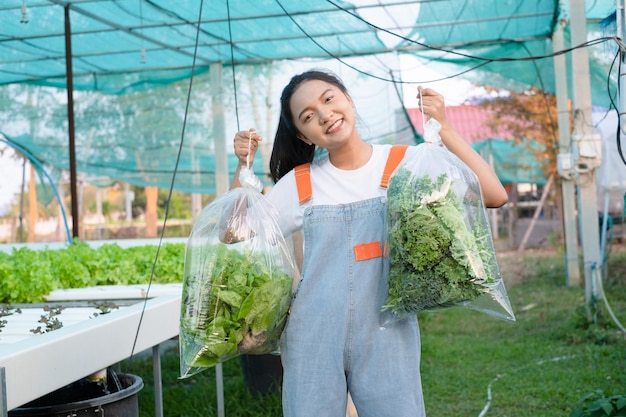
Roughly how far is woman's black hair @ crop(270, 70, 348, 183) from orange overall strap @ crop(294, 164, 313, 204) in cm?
7

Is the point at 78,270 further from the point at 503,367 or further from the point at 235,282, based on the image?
the point at 503,367

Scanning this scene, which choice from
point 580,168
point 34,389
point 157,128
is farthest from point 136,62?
point 34,389

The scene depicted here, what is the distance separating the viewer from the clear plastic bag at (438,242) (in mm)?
1914

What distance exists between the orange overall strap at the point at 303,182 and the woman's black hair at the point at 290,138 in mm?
75

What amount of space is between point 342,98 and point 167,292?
2238mm

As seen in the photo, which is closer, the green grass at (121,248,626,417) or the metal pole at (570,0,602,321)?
the green grass at (121,248,626,417)

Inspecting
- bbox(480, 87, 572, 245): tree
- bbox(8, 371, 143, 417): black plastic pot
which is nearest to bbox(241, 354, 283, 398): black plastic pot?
bbox(8, 371, 143, 417): black plastic pot

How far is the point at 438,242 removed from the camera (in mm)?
1917

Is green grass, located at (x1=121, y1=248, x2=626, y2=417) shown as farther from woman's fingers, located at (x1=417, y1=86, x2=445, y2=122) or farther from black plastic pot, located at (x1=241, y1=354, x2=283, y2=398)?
woman's fingers, located at (x1=417, y1=86, x2=445, y2=122)

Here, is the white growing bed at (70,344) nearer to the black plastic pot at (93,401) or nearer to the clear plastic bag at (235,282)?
the black plastic pot at (93,401)

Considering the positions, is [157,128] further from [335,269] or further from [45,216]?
[335,269]

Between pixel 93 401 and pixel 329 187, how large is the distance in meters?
1.04

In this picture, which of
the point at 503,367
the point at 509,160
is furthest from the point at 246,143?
the point at 509,160

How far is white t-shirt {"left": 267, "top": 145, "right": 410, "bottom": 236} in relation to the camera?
214 cm
